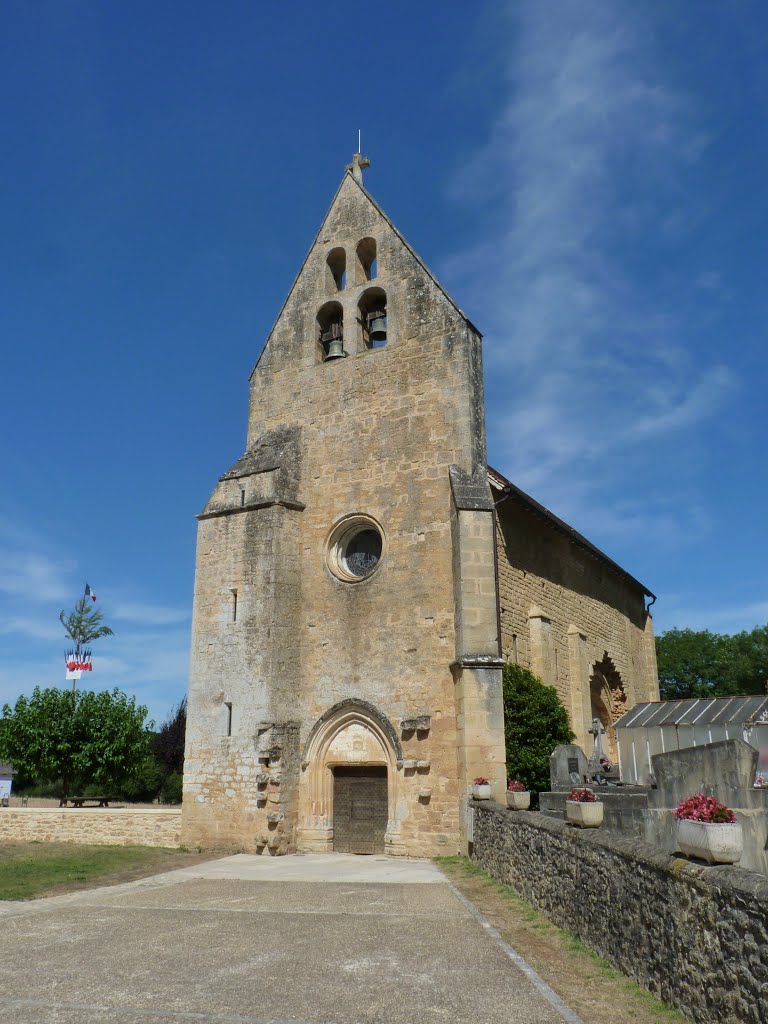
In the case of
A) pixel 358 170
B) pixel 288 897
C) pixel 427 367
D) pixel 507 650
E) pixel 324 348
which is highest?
pixel 358 170

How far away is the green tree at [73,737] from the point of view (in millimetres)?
25031

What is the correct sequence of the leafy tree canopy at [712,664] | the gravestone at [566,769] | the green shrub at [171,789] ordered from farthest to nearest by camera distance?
the leafy tree canopy at [712,664] < the green shrub at [171,789] < the gravestone at [566,769]

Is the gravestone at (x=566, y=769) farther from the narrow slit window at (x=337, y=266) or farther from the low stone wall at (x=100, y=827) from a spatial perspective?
the narrow slit window at (x=337, y=266)

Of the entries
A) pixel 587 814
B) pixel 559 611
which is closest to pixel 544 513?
pixel 559 611

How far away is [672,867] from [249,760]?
11153 mm

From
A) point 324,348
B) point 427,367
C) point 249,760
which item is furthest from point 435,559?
point 324,348

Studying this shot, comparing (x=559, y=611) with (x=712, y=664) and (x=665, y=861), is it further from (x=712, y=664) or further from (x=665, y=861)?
(x=712, y=664)

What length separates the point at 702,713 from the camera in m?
14.8

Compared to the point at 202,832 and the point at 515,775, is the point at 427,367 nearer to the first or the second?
the point at 515,775

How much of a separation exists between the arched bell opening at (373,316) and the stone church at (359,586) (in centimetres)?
5

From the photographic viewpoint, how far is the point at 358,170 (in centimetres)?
1898

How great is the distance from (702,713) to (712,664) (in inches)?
1380

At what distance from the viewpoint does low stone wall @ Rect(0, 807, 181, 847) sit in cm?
1531

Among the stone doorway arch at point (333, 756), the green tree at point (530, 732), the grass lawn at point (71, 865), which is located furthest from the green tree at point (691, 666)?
the grass lawn at point (71, 865)
